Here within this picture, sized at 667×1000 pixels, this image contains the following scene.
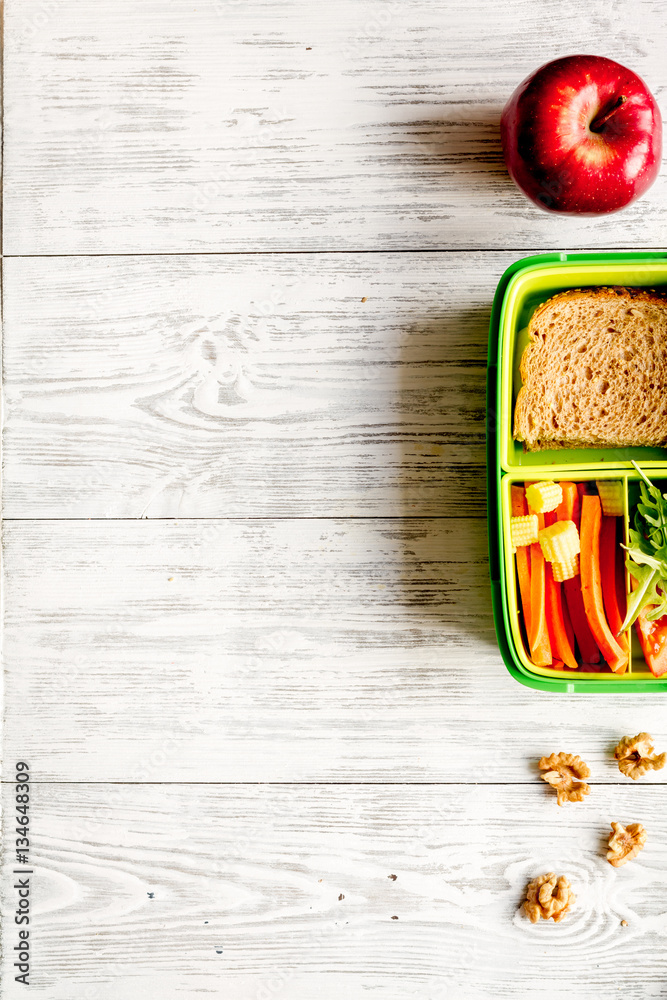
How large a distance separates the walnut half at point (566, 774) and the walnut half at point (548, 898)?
10 cm

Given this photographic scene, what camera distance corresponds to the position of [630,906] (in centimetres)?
94

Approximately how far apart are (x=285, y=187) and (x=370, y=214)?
11 cm

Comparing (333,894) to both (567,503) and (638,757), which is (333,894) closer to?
(638,757)

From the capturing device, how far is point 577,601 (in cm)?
88

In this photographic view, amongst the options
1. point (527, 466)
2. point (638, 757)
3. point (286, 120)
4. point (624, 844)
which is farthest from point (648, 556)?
point (286, 120)

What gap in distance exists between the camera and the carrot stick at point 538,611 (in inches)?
33.7

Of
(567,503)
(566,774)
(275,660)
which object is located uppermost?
(567,503)

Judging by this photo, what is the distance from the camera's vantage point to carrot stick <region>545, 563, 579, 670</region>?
34.3 inches

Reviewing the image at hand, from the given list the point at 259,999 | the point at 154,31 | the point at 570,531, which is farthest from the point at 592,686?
the point at 154,31

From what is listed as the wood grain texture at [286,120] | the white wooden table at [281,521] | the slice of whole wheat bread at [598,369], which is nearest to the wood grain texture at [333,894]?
the white wooden table at [281,521]

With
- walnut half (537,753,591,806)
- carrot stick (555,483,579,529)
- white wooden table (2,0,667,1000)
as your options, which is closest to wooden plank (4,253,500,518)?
white wooden table (2,0,667,1000)

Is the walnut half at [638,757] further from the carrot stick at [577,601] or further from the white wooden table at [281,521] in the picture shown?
the carrot stick at [577,601]

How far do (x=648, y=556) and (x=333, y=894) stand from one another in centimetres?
58

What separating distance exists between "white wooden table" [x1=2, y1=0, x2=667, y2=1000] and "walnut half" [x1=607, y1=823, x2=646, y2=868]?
24mm
